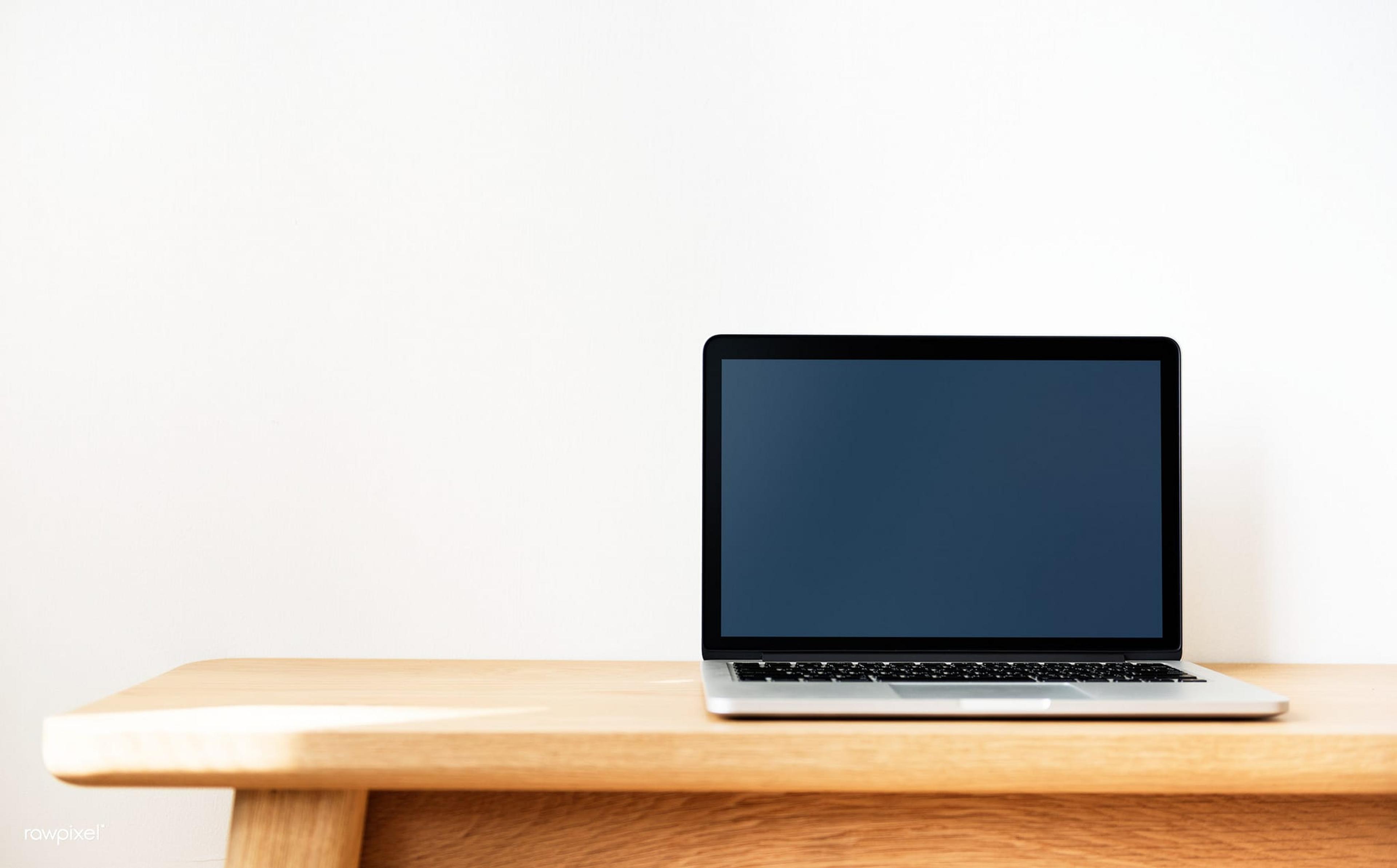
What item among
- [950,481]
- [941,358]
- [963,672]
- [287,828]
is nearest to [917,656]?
[963,672]

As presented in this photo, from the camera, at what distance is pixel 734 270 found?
987mm

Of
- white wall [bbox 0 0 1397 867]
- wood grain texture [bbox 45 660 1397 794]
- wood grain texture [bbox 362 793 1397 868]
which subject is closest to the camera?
wood grain texture [bbox 45 660 1397 794]

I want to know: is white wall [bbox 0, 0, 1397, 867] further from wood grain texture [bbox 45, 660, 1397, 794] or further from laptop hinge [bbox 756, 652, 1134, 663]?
wood grain texture [bbox 45, 660, 1397, 794]

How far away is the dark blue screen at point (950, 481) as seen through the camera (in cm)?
82

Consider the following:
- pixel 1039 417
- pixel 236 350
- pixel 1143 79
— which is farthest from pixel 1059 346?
pixel 236 350

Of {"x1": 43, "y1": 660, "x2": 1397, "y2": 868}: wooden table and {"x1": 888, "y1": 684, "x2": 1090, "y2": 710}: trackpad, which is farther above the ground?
{"x1": 888, "y1": 684, "x2": 1090, "y2": 710}: trackpad

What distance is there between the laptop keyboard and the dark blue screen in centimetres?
5

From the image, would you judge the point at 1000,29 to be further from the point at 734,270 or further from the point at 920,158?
the point at 734,270

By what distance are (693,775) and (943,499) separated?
36 cm

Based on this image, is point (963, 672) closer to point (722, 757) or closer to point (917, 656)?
point (917, 656)

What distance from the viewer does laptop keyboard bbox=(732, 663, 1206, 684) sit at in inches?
28.9

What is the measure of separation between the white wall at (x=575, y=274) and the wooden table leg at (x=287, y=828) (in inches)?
12.5

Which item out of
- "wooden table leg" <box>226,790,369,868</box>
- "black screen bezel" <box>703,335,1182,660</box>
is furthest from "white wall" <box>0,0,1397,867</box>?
"wooden table leg" <box>226,790,369,868</box>

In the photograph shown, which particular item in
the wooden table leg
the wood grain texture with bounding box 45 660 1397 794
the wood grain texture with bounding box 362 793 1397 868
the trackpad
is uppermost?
the trackpad
